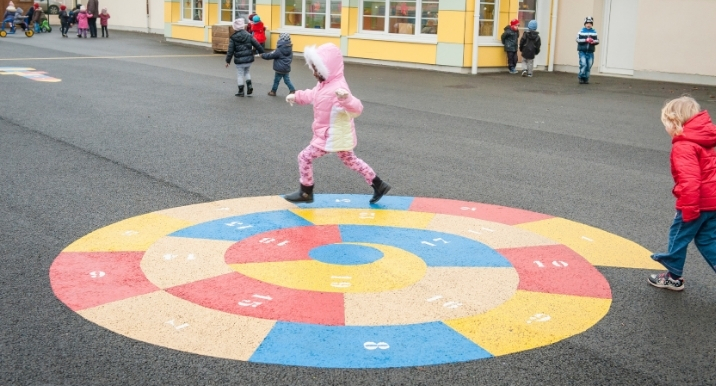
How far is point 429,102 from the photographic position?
18156 mm

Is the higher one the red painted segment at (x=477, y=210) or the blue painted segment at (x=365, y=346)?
the red painted segment at (x=477, y=210)

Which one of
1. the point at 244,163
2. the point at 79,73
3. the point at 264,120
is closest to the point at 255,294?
the point at 244,163

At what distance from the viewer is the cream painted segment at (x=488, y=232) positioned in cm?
717

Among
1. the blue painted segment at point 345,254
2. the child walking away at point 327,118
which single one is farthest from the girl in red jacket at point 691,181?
the child walking away at point 327,118

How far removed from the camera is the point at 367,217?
26.3 feet

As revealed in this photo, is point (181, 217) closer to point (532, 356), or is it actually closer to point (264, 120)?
point (532, 356)

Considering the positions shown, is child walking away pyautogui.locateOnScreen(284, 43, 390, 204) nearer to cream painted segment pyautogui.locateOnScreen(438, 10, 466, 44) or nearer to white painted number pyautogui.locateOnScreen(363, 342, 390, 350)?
white painted number pyautogui.locateOnScreen(363, 342, 390, 350)

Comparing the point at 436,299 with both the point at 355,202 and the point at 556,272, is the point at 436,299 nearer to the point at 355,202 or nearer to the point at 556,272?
the point at 556,272

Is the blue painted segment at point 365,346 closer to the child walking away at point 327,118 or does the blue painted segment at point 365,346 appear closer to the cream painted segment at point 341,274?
the cream painted segment at point 341,274

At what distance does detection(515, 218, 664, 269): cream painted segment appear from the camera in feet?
22.1

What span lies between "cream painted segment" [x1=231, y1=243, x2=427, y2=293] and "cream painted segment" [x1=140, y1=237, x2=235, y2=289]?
0.76 ft

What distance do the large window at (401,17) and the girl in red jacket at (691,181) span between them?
825 inches

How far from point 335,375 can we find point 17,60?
25025mm

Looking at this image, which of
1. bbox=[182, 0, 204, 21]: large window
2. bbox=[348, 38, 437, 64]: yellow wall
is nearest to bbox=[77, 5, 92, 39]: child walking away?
bbox=[182, 0, 204, 21]: large window
